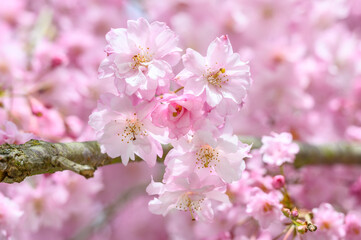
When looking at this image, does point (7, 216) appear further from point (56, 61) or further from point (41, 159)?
point (56, 61)

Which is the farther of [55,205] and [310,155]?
[55,205]

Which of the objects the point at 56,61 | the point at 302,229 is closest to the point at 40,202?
the point at 56,61

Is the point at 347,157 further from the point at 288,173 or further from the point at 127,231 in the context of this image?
the point at 127,231

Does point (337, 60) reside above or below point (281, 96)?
above

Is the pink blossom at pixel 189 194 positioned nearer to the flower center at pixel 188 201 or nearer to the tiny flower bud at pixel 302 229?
the flower center at pixel 188 201

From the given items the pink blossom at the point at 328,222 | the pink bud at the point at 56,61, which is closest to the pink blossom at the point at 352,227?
the pink blossom at the point at 328,222

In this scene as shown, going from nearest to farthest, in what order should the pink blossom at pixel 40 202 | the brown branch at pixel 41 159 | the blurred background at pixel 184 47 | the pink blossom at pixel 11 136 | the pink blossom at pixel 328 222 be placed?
1. the brown branch at pixel 41 159
2. the pink blossom at pixel 11 136
3. the pink blossom at pixel 328 222
4. the pink blossom at pixel 40 202
5. the blurred background at pixel 184 47

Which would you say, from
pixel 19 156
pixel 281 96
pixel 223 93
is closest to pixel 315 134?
pixel 281 96
